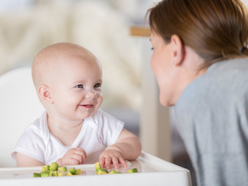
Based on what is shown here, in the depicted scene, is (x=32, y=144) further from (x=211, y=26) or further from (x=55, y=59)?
(x=211, y=26)

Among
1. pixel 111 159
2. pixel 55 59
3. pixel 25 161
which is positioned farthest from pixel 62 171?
pixel 55 59

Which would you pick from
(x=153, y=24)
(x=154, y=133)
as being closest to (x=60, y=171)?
(x=153, y=24)

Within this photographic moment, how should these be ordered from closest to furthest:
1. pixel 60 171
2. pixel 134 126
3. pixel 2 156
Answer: pixel 60 171 → pixel 2 156 → pixel 134 126

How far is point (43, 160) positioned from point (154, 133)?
1.31m

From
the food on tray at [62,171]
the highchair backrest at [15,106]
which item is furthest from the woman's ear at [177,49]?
the highchair backrest at [15,106]

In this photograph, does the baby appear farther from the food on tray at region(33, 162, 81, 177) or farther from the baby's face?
the food on tray at region(33, 162, 81, 177)

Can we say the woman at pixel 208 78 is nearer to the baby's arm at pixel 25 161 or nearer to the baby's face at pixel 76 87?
the baby's face at pixel 76 87

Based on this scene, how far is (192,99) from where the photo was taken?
26.4 inches

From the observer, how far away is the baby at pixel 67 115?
3.31 feet

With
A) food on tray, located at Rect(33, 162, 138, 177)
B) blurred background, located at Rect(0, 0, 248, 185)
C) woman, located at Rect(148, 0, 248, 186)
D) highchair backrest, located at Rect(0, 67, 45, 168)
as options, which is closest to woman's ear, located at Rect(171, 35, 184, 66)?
woman, located at Rect(148, 0, 248, 186)

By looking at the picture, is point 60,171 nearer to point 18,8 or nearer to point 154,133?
point 154,133

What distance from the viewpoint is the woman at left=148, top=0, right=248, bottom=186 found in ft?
2.09

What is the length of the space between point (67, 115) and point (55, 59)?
15 cm

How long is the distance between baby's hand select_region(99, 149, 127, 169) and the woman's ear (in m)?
0.25
